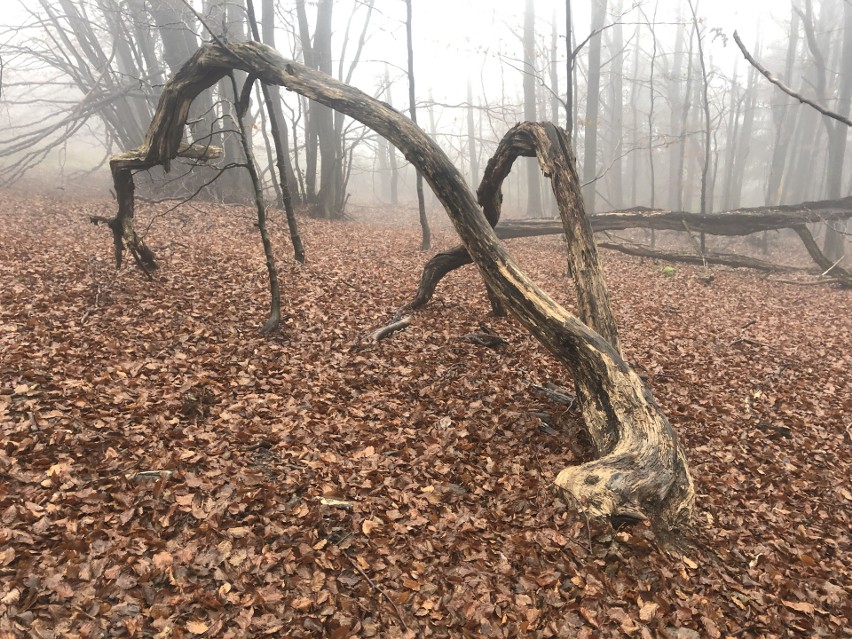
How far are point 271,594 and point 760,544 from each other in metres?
4.09

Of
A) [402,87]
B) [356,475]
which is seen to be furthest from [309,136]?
[402,87]

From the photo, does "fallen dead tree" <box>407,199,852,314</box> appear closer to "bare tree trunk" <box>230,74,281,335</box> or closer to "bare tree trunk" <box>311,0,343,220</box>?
"bare tree trunk" <box>311,0,343,220</box>

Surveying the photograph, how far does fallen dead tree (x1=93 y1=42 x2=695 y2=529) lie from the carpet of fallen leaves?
0.36m

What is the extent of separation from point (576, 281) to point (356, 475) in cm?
336

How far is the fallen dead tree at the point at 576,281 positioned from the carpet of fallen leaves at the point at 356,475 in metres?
0.36

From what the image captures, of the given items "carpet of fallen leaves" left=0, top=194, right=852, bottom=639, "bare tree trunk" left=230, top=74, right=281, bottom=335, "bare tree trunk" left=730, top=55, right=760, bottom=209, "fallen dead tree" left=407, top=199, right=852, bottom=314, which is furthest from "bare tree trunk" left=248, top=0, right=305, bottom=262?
"bare tree trunk" left=730, top=55, right=760, bottom=209

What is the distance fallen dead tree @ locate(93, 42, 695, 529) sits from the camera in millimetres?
4035

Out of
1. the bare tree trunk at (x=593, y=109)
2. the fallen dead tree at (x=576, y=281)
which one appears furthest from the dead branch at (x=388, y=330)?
the bare tree trunk at (x=593, y=109)

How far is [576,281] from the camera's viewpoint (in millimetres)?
5727

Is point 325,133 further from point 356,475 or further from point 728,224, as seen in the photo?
point 356,475

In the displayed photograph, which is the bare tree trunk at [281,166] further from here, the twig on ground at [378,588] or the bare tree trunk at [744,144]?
the bare tree trunk at [744,144]

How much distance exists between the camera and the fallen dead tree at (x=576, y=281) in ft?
13.2

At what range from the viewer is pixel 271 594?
10.9 feet

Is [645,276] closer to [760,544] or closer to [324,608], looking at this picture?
[760,544]
